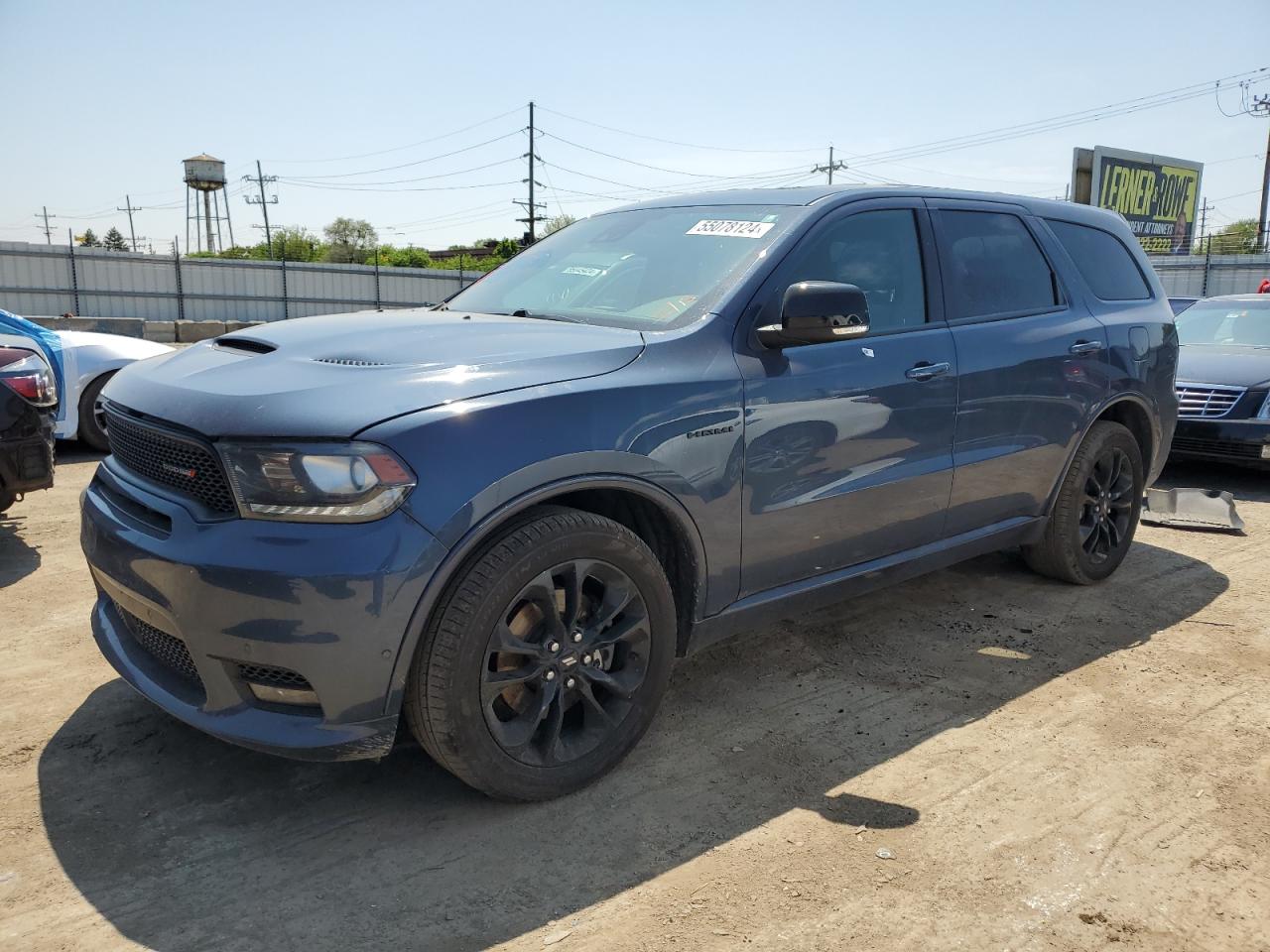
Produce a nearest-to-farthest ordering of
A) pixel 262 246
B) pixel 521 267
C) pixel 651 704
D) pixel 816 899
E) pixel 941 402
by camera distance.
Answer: pixel 816 899, pixel 651 704, pixel 941 402, pixel 521 267, pixel 262 246

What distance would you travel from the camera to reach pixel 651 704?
9.93 ft

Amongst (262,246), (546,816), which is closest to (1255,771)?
(546,816)

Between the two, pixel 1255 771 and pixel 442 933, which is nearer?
pixel 442 933

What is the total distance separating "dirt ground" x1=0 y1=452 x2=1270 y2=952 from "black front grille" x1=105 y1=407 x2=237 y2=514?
0.91m

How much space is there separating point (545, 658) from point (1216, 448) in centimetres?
670

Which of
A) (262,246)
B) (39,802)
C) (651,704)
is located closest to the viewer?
(39,802)

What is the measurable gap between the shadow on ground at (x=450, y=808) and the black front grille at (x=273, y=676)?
1.60ft

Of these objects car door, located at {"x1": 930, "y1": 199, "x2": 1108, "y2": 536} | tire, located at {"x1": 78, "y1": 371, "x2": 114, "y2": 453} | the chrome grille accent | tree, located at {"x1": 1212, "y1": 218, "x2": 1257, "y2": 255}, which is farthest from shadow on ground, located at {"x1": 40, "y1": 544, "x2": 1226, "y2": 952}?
tree, located at {"x1": 1212, "y1": 218, "x2": 1257, "y2": 255}

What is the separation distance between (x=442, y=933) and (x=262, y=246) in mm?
71164

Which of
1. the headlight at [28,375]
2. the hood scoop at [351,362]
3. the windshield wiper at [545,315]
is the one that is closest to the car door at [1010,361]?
the windshield wiper at [545,315]

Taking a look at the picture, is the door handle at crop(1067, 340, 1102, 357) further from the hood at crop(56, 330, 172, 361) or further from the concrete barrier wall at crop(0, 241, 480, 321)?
the concrete barrier wall at crop(0, 241, 480, 321)

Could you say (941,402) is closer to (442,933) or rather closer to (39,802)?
A: (442,933)

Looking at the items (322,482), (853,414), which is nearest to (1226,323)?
(853,414)

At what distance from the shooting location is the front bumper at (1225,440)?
23.9 ft
